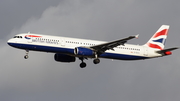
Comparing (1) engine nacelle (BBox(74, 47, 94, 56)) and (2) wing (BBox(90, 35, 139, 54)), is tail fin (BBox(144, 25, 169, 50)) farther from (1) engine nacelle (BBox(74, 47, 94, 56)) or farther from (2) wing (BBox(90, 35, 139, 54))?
(1) engine nacelle (BBox(74, 47, 94, 56))

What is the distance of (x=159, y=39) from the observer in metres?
82.0

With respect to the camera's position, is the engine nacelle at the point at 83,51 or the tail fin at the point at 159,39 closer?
the engine nacelle at the point at 83,51

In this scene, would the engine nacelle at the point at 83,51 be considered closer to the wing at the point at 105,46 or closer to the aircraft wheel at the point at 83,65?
the wing at the point at 105,46

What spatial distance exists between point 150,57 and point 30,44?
21708mm

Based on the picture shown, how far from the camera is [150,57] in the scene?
77750 millimetres

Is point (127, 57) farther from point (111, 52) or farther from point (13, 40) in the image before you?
point (13, 40)

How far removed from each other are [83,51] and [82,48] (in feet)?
1.81

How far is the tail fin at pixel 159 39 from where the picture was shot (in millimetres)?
80262

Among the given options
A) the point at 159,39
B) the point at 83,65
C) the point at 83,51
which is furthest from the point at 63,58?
the point at 159,39

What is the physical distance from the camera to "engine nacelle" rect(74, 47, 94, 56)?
69.7 metres

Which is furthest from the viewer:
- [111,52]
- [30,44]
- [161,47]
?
[161,47]

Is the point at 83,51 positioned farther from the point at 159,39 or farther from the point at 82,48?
the point at 159,39

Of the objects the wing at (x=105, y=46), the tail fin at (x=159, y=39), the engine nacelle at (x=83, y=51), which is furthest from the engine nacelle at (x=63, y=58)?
the tail fin at (x=159, y=39)

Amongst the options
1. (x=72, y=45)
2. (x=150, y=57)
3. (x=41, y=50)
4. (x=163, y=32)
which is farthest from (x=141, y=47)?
(x=41, y=50)
